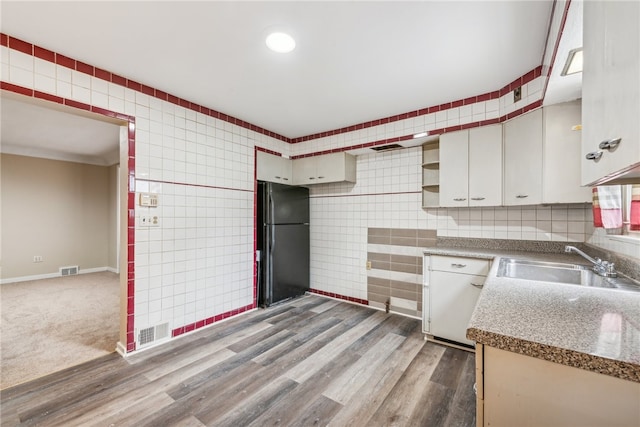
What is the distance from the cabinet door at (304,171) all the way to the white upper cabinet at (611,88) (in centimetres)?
299

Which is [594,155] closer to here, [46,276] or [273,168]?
[273,168]

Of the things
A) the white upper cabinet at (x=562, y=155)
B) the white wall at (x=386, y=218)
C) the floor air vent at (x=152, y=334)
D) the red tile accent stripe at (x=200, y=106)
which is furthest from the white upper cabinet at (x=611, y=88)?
the floor air vent at (x=152, y=334)

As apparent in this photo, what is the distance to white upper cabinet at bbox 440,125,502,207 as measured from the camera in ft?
7.86

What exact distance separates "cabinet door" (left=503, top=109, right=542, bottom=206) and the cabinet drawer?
0.59 m

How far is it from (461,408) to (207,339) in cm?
212

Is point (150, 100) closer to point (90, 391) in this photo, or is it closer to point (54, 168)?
point (90, 391)

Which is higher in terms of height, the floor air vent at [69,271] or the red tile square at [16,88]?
the red tile square at [16,88]

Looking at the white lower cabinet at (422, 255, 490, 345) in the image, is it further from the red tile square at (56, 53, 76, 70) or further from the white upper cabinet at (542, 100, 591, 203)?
the red tile square at (56, 53, 76, 70)

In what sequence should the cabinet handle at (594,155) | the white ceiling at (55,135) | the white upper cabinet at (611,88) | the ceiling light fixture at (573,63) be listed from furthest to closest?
1. the white ceiling at (55,135)
2. the ceiling light fixture at (573,63)
3. the cabinet handle at (594,155)
4. the white upper cabinet at (611,88)

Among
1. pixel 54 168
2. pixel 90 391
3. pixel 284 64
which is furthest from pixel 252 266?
pixel 54 168

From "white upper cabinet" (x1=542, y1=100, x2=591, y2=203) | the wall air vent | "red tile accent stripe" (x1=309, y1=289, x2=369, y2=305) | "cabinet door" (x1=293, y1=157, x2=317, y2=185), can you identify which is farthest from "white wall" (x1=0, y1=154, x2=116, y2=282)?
"white upper cabinet" (x1=542, y1=100, x2=591, y2=203)

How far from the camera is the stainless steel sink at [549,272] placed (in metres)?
1.60

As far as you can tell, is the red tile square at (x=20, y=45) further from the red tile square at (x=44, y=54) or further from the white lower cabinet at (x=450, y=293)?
the white lower cabinet at (x=450, y=293)

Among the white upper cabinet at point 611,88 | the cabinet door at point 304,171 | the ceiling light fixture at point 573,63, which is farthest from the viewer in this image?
the cabinet door at point 304,171
